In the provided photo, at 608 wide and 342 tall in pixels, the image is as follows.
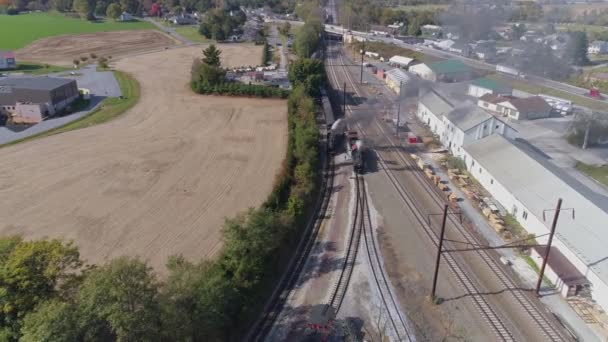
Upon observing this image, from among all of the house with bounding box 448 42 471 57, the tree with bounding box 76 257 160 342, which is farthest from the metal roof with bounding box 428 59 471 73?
the tree with bounding box 76 257 160 342

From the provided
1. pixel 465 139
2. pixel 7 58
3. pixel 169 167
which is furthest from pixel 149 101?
pixel 465 139

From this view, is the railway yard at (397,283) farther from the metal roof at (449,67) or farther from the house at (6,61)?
the house at (6,61)

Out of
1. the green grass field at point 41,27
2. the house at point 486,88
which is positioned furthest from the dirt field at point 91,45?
the house at point 486,88

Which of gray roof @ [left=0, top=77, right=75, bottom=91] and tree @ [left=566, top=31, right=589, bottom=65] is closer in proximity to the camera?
tree @ [left=566, top=31, right=589, bottom=65]

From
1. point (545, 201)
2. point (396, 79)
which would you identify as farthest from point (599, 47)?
point (545, 201)

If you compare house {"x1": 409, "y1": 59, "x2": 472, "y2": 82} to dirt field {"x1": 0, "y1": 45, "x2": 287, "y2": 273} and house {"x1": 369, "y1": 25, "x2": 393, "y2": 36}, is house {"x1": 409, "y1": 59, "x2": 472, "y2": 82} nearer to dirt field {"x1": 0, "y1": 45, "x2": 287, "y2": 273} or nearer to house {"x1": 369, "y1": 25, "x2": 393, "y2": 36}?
dirt field {"x1": 0, "y1": 45, "x2": 287, "y2": 273}

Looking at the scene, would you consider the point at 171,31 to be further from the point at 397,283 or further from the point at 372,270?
the point at 397,283
